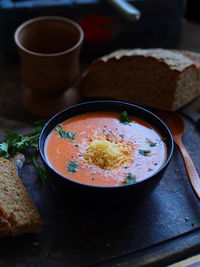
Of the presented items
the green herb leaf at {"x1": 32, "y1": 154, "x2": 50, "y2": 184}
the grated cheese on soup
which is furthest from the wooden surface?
the grated cheese on soup

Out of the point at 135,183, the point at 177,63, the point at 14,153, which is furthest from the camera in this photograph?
the point at 177,63

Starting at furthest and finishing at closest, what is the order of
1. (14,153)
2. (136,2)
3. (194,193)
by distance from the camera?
(136,2) → (14,153) → (194,193)

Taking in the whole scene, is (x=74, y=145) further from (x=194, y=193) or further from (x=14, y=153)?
(x=194, y=193)

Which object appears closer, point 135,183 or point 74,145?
point 135,183

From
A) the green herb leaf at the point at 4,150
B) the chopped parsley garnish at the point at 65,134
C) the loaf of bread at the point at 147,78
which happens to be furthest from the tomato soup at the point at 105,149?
the loaf of bread at the point at 147,78

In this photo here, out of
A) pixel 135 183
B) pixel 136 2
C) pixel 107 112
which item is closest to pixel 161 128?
pixel 107 112

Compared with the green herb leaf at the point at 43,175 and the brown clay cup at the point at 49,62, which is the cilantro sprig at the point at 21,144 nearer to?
the green herb leaf at the point at 43,175

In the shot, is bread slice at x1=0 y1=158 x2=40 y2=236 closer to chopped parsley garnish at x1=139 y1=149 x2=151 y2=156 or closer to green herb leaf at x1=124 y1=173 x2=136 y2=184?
green herb leaf at x1=124 y1=173 x2=136 y2=184
